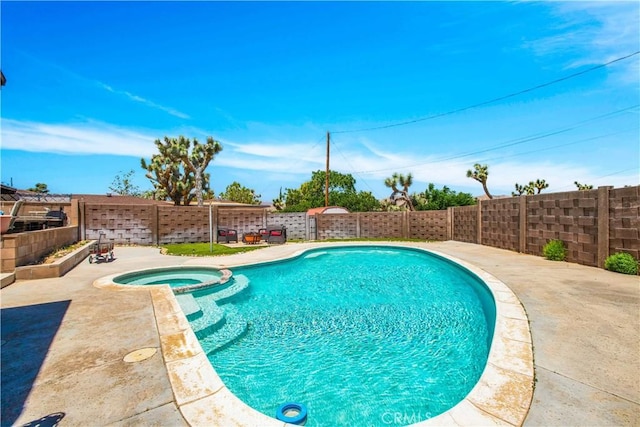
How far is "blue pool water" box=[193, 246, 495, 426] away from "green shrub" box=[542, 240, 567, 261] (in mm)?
2860

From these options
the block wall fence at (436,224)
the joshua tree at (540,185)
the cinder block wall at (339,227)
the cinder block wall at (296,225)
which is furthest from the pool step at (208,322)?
the joshua tree at (540,185)

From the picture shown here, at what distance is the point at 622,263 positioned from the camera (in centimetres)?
714

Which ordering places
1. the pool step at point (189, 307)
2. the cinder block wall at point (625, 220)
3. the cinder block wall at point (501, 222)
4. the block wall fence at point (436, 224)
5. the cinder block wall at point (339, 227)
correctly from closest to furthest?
1. the pool step at point (189, 307)
2. the cinder block wall at point (625, 220)
3. the block wall fence at point (436, 224)
4. the cinder block wall at point (501, 222)
5. the cinder block wall at point (339, 227)

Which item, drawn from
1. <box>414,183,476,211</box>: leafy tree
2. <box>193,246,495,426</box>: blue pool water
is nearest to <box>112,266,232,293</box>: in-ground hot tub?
<box>193,246,495,426</box>: blue pool water

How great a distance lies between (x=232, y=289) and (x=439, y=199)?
25.8m

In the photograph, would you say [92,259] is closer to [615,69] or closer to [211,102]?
[211,102]

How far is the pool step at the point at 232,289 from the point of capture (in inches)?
279

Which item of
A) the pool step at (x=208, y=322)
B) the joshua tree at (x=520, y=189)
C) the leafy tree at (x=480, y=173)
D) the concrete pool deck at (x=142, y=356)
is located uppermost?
the leafy tree at (x=480, y=173)

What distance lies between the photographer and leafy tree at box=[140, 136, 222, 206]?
82.2 feet

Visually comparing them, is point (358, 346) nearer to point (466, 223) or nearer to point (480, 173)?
point (466, 223)

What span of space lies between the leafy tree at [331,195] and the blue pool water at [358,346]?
32.7 m

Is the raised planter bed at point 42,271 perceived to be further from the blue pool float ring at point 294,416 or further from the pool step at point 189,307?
the blue pool float ring at point 294,416

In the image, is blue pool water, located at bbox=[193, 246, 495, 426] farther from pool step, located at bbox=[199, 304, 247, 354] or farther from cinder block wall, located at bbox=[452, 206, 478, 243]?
cinder block wall, located at bbox=[452, 206, 478, 243]

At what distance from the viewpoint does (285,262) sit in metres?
11.8
